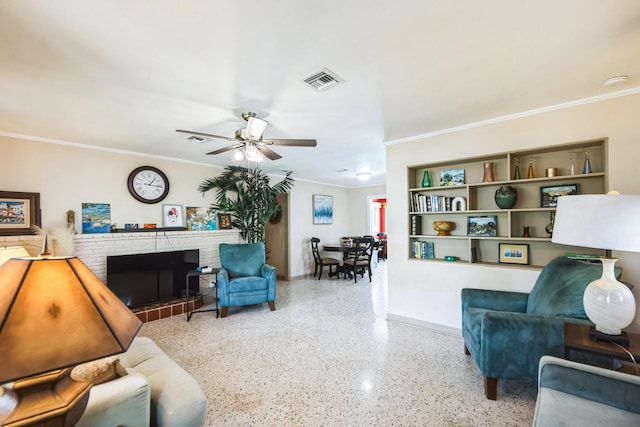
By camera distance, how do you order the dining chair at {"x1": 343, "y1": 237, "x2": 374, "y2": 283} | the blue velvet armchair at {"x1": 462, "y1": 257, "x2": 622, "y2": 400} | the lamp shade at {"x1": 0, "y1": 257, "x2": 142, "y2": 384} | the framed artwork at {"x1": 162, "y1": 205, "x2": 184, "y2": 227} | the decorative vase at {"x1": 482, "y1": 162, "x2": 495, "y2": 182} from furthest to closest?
the dining chair at {"x1": 343, "y1": 237, "x2": 374, "y2": 283}
the framed artwork at {"x1": 162, "y1": 205, "x2": 184, "y2": 227}
the decorative vase at {"x1": 482, "y1": 162, "x2": 495, "y2": 182}
the blue velvet armchair at {"x1": 462, "y1": 257, "x2": 622, "y2": 400}
the lamp shade at {"x1": 0, "y1": 257, "x2": 142, "y2": 384}

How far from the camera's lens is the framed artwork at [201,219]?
484 cm

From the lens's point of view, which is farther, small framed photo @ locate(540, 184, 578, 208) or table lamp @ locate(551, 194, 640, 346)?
small framed photo @ locate(540, 184, 578, 208)

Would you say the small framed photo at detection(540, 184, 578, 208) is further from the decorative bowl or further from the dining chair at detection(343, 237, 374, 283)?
the dining chair at detection(343, 237, 374, 283)

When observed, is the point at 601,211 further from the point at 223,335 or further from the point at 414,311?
the point at 223,335

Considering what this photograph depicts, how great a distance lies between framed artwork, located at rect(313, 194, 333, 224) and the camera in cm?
705

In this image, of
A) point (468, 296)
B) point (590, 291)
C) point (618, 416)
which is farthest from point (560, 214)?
point (468, 296)

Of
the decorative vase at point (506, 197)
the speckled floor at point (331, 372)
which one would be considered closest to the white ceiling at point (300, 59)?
the decorative vase at point (506, 197)

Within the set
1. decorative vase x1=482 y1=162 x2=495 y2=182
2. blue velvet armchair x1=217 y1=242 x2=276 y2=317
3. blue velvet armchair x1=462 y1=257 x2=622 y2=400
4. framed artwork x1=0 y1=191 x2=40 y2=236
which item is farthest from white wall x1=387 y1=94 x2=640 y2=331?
framed artwork x1=0 y1=191 x2=40 y2=236

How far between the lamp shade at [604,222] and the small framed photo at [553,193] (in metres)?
1.48

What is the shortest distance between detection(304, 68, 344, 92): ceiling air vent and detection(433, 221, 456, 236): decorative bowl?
2144 millimetres

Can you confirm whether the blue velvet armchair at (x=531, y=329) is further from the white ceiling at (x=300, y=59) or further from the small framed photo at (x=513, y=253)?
the white ceiling at (x=300, y=59)

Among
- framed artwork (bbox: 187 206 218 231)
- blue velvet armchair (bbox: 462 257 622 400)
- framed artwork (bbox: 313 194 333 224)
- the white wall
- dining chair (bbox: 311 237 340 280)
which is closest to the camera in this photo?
blue velvet armchair (bbox: 462 257 622 400)

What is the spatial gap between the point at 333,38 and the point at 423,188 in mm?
2343

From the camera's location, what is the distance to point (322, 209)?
7270 millimetres
